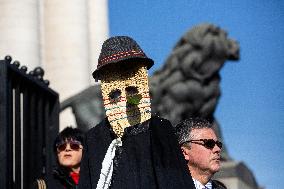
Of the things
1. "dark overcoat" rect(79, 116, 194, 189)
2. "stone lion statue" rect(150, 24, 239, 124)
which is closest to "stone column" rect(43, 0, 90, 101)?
"stone lion statue" rect(150, 24, 239, 124)

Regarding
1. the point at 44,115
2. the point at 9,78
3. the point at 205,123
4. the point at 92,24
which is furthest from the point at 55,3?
the point at 205,123

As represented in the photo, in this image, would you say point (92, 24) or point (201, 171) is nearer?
point (201, 171)

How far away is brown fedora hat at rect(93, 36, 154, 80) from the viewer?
4082 mm

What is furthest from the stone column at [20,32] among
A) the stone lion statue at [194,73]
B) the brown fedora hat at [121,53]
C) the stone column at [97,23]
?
the brown fedora hat at [121,53]

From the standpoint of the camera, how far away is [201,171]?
4984 mm

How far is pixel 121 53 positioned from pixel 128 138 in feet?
1.45

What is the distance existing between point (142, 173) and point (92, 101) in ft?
23.0

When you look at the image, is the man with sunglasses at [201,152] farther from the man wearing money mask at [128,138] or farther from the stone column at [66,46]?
the stone column at [66,46]

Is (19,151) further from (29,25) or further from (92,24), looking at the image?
(92,24)

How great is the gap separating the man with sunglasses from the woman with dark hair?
4.23 ft

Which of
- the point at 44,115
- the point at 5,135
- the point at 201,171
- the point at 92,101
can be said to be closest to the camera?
the point at 201,171

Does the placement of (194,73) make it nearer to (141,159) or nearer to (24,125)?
(24,125)

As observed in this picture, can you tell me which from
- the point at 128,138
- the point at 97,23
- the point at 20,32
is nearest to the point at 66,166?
→ the point at 128,138

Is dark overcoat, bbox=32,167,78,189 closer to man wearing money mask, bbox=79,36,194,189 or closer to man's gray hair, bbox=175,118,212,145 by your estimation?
man's gray hair, bbox=175,118,212,145
